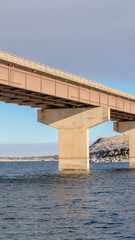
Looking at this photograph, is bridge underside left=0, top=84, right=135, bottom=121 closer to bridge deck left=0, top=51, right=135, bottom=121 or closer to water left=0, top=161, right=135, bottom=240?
bridge deck left=0, top=51, right=135, bottom=121

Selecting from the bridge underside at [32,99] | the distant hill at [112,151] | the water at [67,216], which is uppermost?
the bridge underside at [32,99]

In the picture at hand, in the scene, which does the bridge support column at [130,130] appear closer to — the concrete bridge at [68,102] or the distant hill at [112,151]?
the concrete bridge at [68,102]

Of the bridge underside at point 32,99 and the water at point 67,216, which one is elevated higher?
the bridge underside at point 32,99

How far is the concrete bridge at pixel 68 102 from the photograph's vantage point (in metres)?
53.8

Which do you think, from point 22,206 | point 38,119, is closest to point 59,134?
point 38,119

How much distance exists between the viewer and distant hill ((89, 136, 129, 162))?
578 feet

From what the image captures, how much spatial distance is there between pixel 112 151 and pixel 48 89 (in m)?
129

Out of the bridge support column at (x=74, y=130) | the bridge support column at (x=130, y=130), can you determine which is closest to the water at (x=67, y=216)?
the bridge support column at (x=74, y=130)

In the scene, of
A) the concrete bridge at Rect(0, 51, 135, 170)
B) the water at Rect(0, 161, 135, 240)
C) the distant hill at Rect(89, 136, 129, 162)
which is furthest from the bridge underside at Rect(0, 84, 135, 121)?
the distant hill at Rect(89, 136, 129, 162)

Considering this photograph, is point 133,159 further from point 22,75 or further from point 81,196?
point 81,196

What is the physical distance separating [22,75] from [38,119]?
73.7 ft

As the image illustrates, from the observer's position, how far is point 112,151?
18250 centimetres

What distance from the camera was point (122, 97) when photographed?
79562 mm

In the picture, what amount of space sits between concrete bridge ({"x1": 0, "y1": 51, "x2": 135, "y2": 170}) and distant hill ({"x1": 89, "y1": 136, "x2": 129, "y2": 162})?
3677 inches
